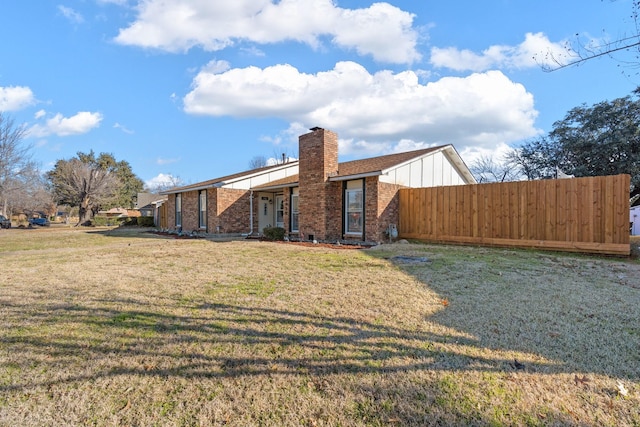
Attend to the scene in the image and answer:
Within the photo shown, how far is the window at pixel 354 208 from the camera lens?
1280 cm

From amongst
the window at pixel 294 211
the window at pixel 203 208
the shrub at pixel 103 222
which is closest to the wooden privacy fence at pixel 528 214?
the window at pixel 294 211

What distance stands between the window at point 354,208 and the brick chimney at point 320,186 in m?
0.34

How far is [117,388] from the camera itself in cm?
258

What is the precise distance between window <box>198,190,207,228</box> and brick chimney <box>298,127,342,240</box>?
766 cm

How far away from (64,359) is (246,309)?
180cm

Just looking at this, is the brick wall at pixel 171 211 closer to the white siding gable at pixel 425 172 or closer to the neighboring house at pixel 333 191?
the neighboring house at pixel 333 191

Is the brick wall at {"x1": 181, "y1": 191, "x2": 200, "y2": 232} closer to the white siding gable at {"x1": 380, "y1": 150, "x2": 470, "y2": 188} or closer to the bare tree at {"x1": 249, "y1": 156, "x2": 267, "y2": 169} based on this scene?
the white siding gable at {"x1": 380, "y1": 150, "x2": 470, "y2": 188}

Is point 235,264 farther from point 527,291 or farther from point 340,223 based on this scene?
point 340,223

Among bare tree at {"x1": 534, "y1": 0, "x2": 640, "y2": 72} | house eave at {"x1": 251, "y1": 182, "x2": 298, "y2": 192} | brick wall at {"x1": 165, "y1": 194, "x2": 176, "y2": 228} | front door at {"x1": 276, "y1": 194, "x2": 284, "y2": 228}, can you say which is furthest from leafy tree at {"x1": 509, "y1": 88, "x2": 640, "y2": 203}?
brick wall at {"x1": 165, "y1": 194, "x2": 176, "y2": 228}

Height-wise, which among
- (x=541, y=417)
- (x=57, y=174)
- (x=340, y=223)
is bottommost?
(x=541, y=417)

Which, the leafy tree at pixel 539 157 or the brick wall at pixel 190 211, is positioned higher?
the leafy tree at pixel 539 157

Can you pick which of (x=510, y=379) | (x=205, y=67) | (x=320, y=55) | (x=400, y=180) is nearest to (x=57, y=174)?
(x=205, y=67)

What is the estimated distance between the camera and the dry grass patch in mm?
2326

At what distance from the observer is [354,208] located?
13062 mm
